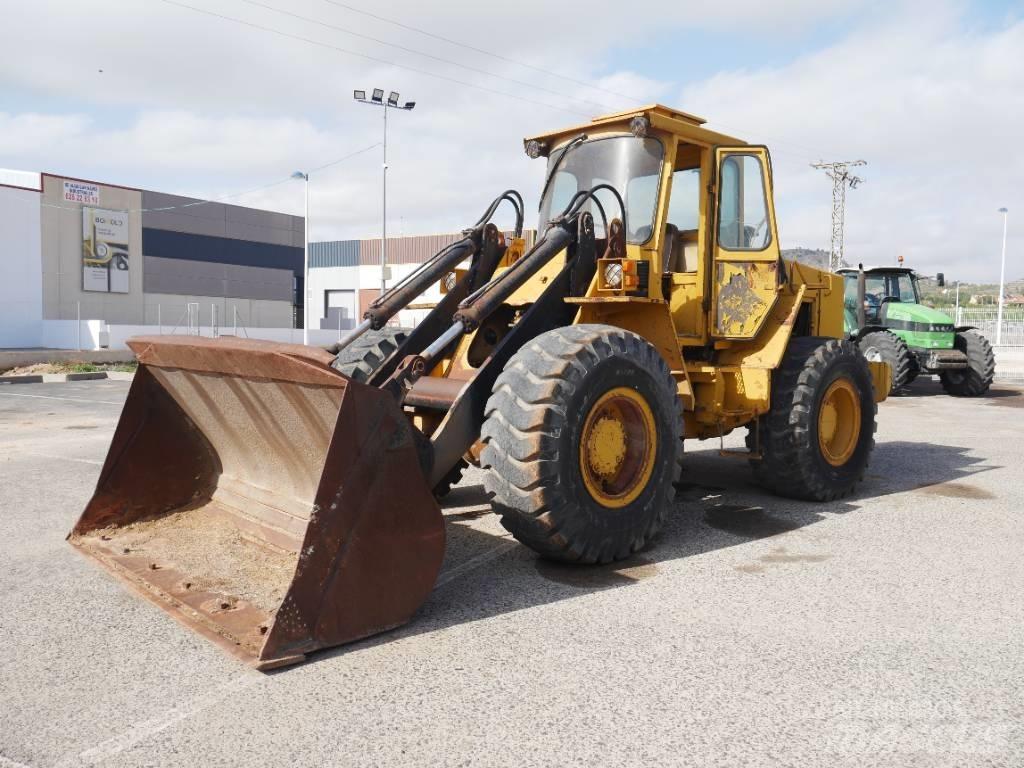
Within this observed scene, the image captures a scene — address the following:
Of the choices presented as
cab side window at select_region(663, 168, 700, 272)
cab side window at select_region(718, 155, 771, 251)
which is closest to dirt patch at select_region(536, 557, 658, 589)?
cab side window at select_region(663, 168, 700, 272)

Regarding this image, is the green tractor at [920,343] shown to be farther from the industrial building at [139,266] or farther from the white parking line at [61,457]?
the industrial building at [139,266]

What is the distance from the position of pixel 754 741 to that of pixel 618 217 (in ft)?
13.2

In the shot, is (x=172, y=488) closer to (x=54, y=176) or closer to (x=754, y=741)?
(x=754, y=741)

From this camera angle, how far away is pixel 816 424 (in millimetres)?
6672

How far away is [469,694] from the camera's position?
10.9 ft

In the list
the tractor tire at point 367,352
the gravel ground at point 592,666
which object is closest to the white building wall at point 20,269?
the gravel ground at point 592,666

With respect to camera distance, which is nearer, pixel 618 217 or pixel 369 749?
pixel 369 749

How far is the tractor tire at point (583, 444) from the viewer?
4469mm

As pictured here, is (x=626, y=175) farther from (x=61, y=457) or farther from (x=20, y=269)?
(x=20, y=269)

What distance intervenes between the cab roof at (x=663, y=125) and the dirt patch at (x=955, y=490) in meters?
3.56

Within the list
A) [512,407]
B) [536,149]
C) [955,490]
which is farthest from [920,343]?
[512,407]

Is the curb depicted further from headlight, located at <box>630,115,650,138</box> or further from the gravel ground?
headlight, located at <box>630,115,650,138</box>

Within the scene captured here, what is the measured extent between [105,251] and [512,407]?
39405mm

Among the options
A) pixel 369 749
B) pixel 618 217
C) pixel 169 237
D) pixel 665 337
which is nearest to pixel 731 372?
pixel 665 337
